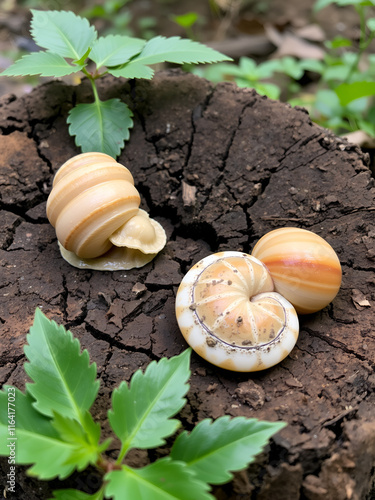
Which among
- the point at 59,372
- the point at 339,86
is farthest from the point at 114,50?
the point at 59,372

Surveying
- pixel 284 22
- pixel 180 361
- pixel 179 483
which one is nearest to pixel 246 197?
pixel 180 361

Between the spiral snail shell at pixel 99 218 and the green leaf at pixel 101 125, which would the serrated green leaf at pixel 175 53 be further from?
the spiral snail shell at pixel 99 218

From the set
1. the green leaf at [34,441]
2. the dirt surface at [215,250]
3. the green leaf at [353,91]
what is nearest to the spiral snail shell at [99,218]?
the dirt surface at [215,250]

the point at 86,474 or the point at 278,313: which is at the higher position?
the point at 278,313

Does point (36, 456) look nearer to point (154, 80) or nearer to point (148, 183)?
point (148, 183)

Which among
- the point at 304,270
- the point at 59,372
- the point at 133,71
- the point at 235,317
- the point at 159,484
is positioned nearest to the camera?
the point at 159,484

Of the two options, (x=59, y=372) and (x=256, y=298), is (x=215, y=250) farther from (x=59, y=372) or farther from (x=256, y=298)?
(x=59, y=372)

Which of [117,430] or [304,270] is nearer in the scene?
[117,430]
